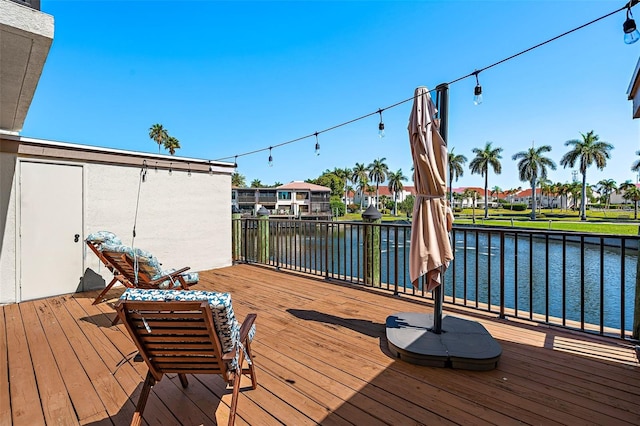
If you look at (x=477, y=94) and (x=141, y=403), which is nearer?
(x=141, y=403)

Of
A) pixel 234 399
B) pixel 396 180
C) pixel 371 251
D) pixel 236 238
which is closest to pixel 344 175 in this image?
pixel 396 180

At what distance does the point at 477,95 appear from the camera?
10.4ft

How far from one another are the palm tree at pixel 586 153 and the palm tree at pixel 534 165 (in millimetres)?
4459

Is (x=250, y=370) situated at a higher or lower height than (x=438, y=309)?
lower

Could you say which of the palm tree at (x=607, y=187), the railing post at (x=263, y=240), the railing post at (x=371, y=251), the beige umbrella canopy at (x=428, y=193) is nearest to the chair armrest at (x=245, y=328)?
the beige umbrella canopy at (x=428, y=193)

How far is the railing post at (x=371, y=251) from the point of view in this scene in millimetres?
4668

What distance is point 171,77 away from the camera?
44.6ft

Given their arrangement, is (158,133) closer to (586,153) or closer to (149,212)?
(149,212)

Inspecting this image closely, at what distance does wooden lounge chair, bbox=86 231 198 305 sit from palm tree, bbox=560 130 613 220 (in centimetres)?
4508

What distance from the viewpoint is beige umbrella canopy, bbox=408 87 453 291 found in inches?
98.5

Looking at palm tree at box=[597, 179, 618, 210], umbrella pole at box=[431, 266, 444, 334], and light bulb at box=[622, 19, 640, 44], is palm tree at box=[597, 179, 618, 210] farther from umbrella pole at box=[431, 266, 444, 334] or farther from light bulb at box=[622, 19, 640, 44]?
umbrella pole at box=[431, 266, 444, 334]

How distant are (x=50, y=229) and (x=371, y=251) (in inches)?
195

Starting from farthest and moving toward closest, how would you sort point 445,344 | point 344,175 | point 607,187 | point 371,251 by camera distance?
point 344,175 < point 607,187 < point 371,251 < point 445,344

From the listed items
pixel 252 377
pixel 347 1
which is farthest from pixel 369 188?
pixel 252 377
